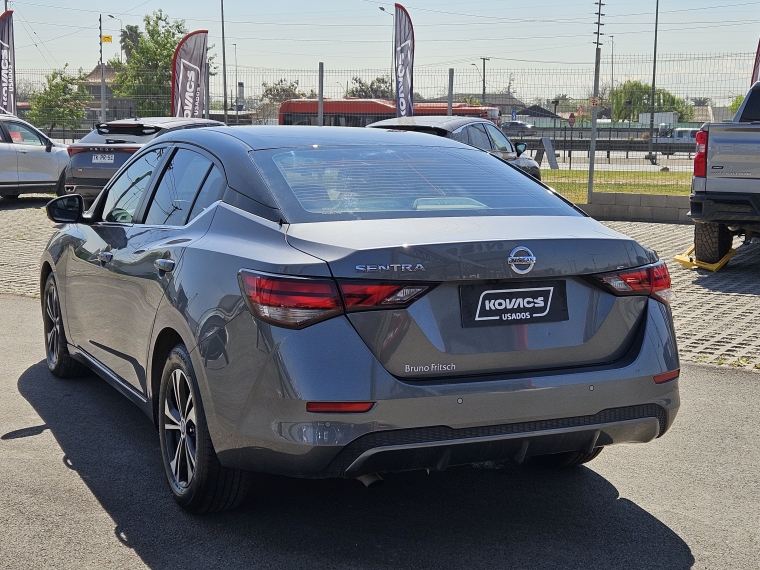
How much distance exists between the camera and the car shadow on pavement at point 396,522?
142 inches

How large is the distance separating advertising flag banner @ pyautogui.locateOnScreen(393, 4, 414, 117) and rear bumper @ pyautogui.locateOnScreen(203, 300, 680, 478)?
56.8 feet

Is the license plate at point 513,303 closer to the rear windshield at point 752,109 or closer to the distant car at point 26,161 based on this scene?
the rear windshield at point 752,109

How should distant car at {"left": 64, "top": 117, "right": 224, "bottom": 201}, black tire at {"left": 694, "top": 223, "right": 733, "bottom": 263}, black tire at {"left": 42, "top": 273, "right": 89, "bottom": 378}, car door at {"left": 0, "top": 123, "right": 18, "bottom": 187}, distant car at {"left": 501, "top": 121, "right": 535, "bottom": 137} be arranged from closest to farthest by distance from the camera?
black tire at {"left": 42, "top": 273, "right": 89, "bottom": 378}
black tire at {"left": 694, "top": 223, "right": 733, "bottom": 263}
distant car at {"left": 64, "top": 117, "right": 224, "bottom": 201}
car door at {"left": 0, "top": 123, "right": 18, "bottom": 187}
distant car at {"left": 501, "top": 121, "right": 535, "bottom": 137}

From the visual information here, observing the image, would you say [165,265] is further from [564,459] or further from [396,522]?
[564,459]

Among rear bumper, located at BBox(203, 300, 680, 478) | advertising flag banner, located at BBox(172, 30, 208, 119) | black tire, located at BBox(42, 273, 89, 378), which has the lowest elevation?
black tire, located at BBox(42, 273, 89, 378)

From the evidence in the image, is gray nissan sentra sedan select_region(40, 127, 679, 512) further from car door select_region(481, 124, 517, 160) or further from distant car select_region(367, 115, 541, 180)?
car door select_region(481, 124, 517, 160)

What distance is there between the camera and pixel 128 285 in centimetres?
461

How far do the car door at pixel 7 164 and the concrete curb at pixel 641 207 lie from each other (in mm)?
10970

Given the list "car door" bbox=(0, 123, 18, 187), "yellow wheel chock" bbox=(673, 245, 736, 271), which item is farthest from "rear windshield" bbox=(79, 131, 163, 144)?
"yellow wheel chock" bbox=(673, 245, 736, 271)

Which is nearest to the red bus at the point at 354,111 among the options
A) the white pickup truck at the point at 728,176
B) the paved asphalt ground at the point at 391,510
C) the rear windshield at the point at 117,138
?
the rear windshield at the point at 117,138

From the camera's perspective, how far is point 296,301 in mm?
3316

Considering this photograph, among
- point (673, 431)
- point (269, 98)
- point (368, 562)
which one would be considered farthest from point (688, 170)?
point (368, 562)

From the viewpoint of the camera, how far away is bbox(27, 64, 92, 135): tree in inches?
1305

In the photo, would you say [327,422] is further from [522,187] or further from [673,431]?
[673,431]
